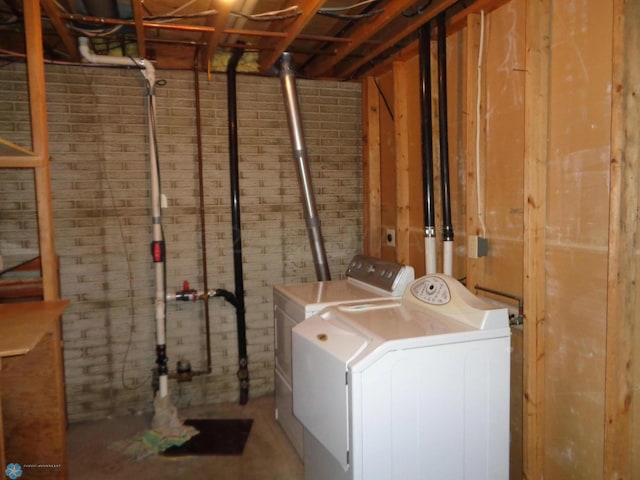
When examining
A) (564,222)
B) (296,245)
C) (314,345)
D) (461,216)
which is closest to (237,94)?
(296,245)

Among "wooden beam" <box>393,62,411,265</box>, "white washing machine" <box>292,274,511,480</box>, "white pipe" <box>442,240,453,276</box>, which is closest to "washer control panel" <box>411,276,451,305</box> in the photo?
"white washing machine" <box>292,274,511,480</box>

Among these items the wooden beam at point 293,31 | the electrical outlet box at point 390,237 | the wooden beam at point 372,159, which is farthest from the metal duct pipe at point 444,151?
the wooden beam at point 372,159

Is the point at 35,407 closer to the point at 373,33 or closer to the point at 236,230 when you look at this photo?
the point at 236,230

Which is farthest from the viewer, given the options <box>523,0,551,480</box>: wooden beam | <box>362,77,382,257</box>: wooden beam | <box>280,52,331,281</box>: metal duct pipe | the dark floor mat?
<box>362,77,382,257</box>: wooden beam

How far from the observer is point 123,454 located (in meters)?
2.89

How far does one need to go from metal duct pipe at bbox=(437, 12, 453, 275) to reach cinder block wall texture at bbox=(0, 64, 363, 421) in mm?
1261

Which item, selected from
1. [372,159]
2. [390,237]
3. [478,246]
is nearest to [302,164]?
[372,159]

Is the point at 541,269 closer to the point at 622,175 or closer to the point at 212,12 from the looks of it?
the point at 622,175

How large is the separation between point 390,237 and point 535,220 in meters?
1.46

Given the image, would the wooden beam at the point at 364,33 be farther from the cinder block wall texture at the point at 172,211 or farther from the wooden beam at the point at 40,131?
the wooden beam at the point at 40,131

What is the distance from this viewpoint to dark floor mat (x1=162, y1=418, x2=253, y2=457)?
2.89 metres

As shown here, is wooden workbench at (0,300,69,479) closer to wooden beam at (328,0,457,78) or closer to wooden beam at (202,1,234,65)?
wooden beam at (202,1,234,65)

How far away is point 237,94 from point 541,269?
2.43m

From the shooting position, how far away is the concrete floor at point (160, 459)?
8.75ft
